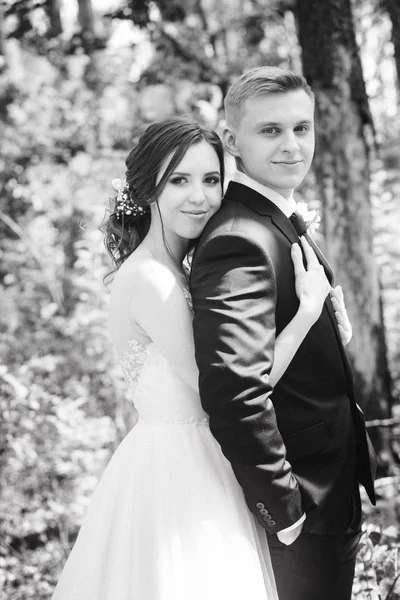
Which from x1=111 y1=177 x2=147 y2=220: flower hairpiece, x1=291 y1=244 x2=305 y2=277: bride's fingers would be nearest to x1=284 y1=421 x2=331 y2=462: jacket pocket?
x1=291 y1=244 x2=305 y2=277: bride's fingers

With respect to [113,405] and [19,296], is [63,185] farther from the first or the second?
[113,405]

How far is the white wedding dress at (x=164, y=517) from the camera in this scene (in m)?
2.12

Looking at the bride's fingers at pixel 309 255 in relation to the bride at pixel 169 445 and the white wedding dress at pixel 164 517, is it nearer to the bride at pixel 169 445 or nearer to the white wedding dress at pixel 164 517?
the bride at pixel 169 445

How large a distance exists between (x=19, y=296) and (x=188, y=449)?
264 inches

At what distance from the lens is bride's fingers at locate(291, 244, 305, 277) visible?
2.25 m

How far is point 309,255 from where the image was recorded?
2.33 m

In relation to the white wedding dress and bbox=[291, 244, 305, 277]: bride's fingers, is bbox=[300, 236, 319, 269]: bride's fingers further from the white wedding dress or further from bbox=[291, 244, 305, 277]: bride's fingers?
the white wedding dress

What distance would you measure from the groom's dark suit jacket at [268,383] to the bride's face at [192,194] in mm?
74

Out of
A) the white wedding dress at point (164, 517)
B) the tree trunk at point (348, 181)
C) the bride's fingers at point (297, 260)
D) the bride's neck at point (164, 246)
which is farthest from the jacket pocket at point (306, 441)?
the tree trunk at point (348, 181)

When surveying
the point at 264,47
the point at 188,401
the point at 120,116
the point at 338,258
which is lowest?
the point at 188,401

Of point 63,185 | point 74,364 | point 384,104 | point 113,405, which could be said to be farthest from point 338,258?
point 384,104

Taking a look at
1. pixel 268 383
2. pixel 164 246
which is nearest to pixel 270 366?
pixel 268 383

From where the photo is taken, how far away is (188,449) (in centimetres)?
225

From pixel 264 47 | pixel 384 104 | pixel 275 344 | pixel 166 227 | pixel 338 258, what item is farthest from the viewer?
pixel 384 104
